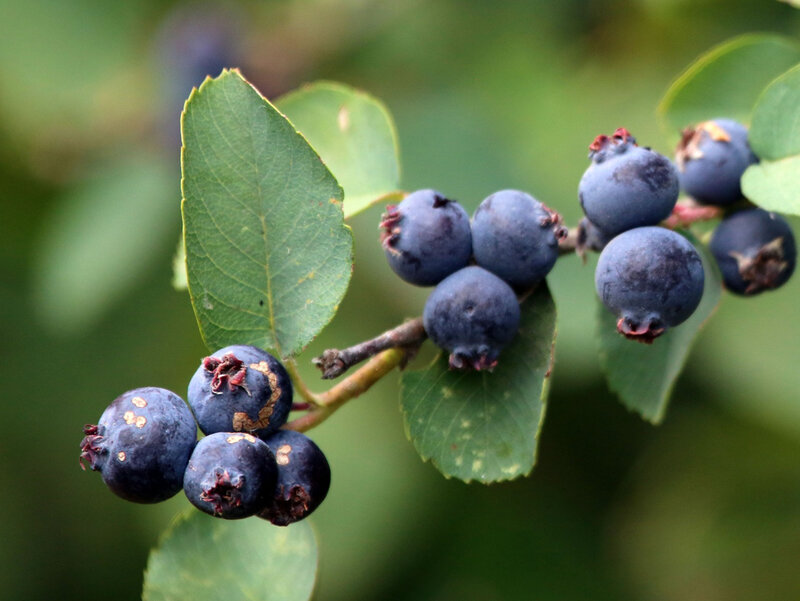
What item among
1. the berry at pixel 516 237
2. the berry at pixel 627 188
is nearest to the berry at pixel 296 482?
the berry at pixel 516 237

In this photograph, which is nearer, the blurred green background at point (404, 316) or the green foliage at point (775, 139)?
the green foliage at point (775, 139)

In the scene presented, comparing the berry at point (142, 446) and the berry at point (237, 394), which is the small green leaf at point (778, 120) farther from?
the berry at point (142, 446)

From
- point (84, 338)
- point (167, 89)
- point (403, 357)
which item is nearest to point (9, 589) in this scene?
point (84, 338)

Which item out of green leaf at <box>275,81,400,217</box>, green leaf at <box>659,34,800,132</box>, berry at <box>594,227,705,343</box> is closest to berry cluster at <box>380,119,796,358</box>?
berry at <box>594,227,705,343</box>

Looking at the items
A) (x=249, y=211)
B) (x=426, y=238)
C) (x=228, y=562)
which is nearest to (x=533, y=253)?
(x=426, y=238)

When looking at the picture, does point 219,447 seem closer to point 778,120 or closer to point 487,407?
point 487,407

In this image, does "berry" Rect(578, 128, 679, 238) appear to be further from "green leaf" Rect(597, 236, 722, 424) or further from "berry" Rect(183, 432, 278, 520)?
"berry" Rect(183, 432, 278, 520)

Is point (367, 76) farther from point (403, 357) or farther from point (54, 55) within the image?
point (403, 357)
